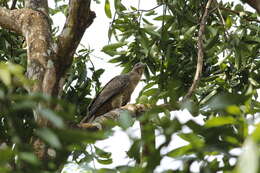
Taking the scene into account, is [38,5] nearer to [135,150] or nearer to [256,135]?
[135,150]

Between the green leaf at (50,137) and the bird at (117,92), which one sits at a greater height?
the green leaf at (50,137)

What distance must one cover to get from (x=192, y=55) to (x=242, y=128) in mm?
3327

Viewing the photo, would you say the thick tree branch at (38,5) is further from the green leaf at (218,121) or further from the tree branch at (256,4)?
the green leaf at (218,121)

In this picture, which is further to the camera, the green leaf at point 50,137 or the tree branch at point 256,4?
the tree branch at point 256,4

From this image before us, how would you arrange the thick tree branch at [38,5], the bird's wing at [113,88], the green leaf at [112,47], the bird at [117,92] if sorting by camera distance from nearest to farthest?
the thick tree branch at [38,5], the green leaf at [112,47], the bird's wing at [113,88], the bird at [117,92]

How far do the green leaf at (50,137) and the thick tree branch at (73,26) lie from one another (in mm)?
2308

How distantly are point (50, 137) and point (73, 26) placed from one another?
7.87 ft

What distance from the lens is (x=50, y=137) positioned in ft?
4.22

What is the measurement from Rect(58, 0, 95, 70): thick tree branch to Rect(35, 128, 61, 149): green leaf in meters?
2.31

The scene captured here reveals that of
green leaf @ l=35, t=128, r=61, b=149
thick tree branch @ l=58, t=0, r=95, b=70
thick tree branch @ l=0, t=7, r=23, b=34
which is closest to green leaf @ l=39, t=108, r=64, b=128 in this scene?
green leaf @ l=35, t=128, r=61, b=149

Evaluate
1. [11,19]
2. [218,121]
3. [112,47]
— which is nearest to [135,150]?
[218,121]

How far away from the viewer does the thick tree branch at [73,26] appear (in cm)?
359

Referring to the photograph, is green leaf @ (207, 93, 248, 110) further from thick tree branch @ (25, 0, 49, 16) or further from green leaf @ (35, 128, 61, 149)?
thick tree branch @ (25, 0, 49, 16)

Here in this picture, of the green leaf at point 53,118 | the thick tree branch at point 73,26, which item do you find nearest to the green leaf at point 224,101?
the green leaf at point 53,118
